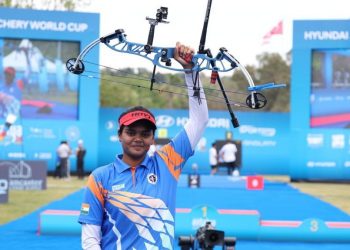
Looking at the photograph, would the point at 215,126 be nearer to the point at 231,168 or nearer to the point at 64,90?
the point at 231,168

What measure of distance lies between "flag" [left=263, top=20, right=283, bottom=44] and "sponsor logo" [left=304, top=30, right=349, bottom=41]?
5132 millimetres

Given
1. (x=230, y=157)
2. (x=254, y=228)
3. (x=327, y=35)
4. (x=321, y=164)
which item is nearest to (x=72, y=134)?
(x=230, y=157)

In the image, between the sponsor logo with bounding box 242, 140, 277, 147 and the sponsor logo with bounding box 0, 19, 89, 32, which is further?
the sponsor logo with bounding box 242, 140, 277, 147

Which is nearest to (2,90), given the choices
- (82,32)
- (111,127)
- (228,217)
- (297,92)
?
(82,32)

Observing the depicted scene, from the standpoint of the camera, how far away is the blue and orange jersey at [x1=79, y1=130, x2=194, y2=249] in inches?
155

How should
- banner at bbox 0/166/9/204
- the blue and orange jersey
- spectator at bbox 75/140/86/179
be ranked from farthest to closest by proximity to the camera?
spectator at bbox 75/140/86/179 < banner at bbox 0/166/9/204 < the blue and orange jersey

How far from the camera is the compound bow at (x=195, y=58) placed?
443cm

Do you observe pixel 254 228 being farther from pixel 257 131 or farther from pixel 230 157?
pixel 257 131

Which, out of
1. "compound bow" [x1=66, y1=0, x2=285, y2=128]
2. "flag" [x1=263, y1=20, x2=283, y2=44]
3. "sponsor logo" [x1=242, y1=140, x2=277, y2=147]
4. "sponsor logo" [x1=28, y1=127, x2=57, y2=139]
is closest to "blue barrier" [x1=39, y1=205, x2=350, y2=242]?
"compound bow" [x1=66, y1=0, x2=285, y2=128]

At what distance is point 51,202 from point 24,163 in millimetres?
3380

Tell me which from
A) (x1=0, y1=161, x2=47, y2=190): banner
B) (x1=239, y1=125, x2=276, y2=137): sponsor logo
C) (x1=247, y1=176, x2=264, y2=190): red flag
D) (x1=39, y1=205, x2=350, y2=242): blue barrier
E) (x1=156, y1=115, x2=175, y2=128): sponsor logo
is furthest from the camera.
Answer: (x1=239, y1=125, x2=276, y2=137): sponsor logo

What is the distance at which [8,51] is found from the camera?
2941 centimetres

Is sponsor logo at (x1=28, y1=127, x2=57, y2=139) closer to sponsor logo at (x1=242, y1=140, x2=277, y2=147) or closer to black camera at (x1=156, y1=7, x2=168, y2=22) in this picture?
sponsor logo at (x1=242, y1=140, x2=277, y2=147)

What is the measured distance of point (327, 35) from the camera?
29.7 metres
